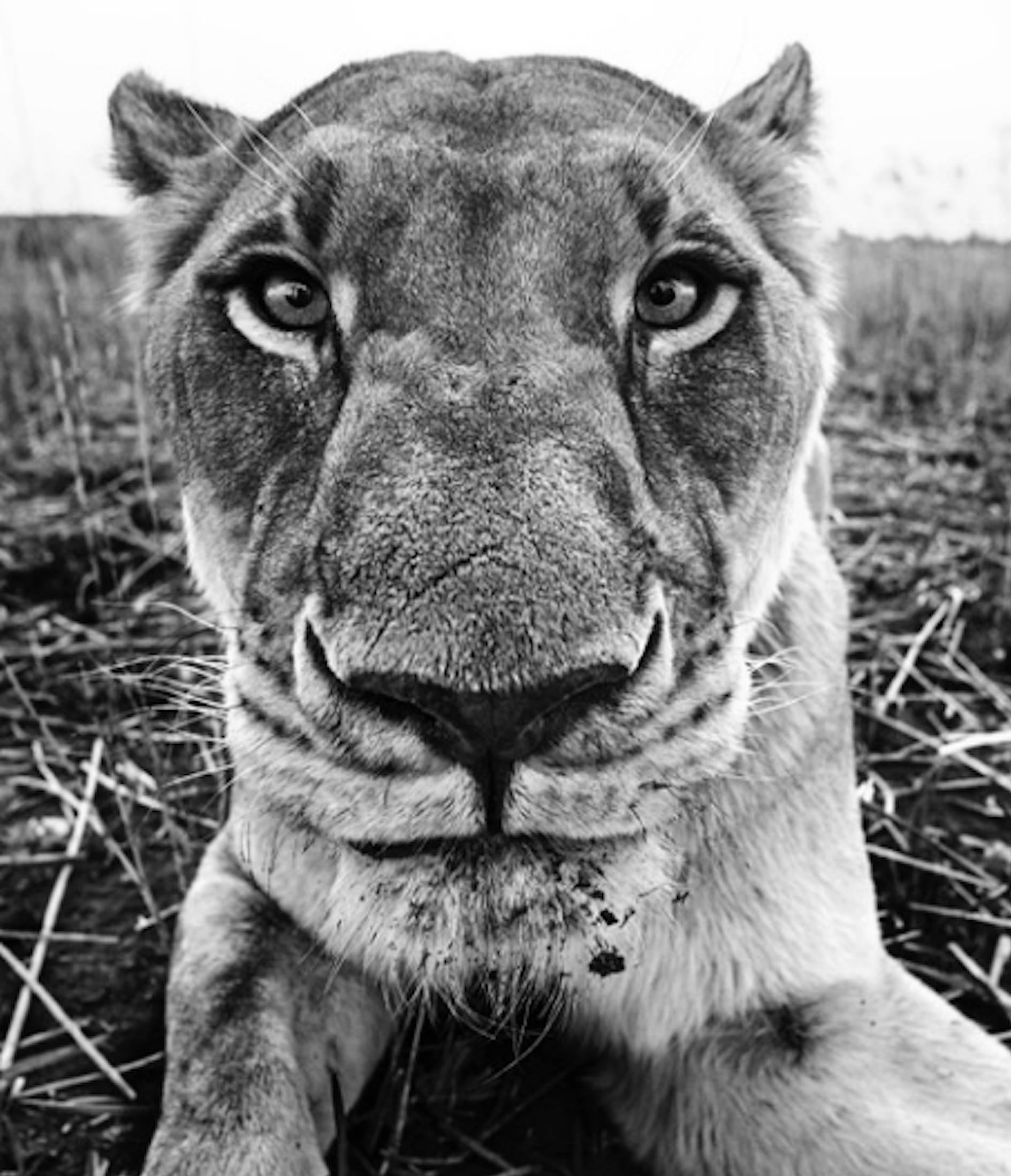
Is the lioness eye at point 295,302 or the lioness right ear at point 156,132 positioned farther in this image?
the lioness right ear at point 156,132

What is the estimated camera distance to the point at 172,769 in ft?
10.5

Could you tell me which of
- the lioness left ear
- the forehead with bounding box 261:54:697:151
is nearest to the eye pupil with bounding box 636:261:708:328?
the forehead with bounding box 261:54:697:151

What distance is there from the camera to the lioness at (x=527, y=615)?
1454mm

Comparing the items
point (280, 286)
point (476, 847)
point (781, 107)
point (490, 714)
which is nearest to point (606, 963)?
point (476, 847)

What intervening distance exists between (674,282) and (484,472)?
0.57 meters

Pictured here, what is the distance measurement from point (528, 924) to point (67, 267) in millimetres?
7274

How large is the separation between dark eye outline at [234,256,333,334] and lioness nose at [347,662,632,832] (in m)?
0.71

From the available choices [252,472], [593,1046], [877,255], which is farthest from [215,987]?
[877,255]

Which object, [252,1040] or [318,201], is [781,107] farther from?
[252,1040]

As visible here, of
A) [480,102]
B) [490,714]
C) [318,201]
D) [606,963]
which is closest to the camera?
[490,714]

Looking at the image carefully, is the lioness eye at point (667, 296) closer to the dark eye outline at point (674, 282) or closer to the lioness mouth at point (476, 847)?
the dark eye outline at point (674, 282)

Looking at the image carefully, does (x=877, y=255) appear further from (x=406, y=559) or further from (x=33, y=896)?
(x=406, y=559)

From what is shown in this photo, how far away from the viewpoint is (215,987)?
2.18 metres

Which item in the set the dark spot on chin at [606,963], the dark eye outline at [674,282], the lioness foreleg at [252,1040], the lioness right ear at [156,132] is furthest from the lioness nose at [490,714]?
the lioness right ear at [156,132]
